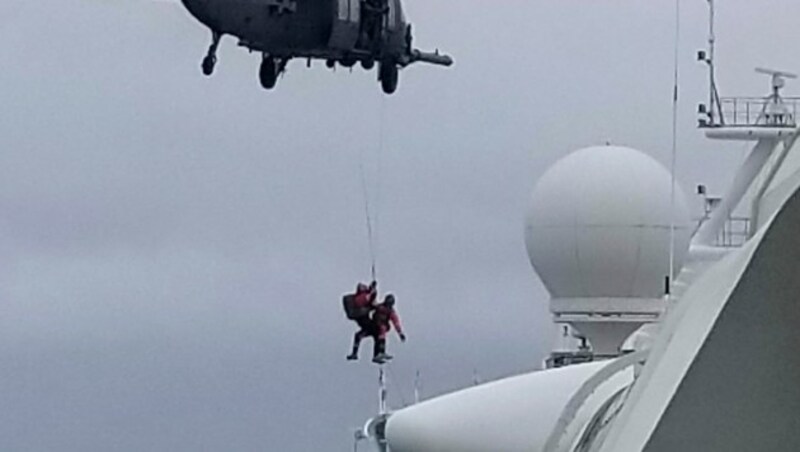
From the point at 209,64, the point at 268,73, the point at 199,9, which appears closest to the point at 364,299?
the point at 268,73

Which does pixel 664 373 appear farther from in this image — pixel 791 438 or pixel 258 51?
pixel 258 51

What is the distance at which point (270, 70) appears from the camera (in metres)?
27.5

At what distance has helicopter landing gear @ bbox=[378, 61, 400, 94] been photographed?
28938 millimetres

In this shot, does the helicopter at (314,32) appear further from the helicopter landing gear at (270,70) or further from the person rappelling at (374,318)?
the person rappelling at (374,318)

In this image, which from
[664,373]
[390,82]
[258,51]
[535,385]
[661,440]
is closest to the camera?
[661,440]

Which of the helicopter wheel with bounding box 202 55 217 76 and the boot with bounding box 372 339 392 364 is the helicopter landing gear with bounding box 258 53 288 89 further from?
the boot with bounding box 372 339 392 364

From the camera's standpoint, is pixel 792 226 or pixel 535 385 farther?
pixel 535 385

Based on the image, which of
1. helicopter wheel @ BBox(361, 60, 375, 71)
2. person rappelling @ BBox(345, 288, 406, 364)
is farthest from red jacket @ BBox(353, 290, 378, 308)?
helicopter wheel @ BBox(361, 60, 375, 71)

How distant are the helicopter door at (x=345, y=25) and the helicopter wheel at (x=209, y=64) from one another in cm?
190

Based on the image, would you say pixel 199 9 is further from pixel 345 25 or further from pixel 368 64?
pixel 368 64

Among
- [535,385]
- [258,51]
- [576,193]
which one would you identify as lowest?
[535,385]

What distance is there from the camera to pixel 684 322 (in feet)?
13.6

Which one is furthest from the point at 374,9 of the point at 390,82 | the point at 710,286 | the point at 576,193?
the point at 710,286

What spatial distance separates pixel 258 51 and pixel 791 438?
24.0 m
